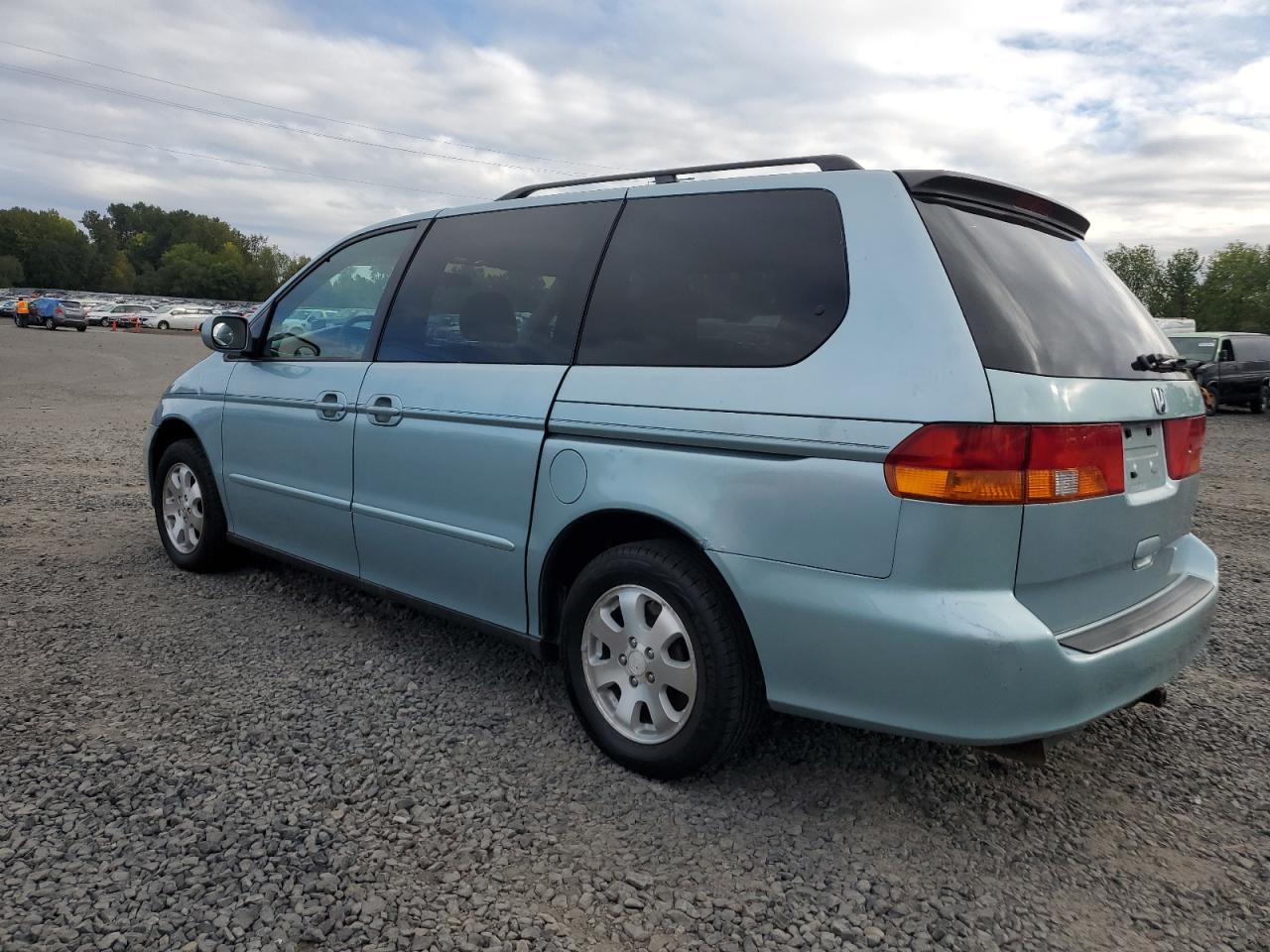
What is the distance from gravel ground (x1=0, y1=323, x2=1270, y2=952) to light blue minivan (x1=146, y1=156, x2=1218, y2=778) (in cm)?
33

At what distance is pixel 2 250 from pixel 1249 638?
442ft

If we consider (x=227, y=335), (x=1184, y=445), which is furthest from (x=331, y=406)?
(x=1184, y=445)

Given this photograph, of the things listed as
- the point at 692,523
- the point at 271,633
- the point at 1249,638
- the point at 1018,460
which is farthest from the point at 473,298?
the point at 1249,638

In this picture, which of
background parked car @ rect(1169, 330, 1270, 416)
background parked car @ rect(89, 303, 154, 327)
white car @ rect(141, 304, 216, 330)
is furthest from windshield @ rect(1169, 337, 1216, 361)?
background parked car @ rect(89, 303, 154, 327)

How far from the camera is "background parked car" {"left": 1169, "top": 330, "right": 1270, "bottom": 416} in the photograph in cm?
1842

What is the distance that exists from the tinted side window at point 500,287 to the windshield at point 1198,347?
19.2 metres

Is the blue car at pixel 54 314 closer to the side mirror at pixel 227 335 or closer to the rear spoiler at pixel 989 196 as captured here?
the side mirror at pixel 227 335

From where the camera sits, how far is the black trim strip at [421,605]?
3.16m

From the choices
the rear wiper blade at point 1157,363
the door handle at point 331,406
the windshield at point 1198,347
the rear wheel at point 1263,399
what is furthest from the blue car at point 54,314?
the rear wiper blade at point 1157,363

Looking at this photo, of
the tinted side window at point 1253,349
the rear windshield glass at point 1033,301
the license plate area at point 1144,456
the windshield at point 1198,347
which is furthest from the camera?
the windshield at point 1198,347

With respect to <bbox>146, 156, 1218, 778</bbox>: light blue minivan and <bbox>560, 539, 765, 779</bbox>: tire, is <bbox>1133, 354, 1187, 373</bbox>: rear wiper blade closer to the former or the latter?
<bbox>146, 156, 1218, 778</bbox>: light blue minivan

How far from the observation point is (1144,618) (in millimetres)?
2586

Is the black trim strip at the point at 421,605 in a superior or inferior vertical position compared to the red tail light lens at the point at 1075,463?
inferior

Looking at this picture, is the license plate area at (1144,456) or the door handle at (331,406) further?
the door handle at (331,406)
